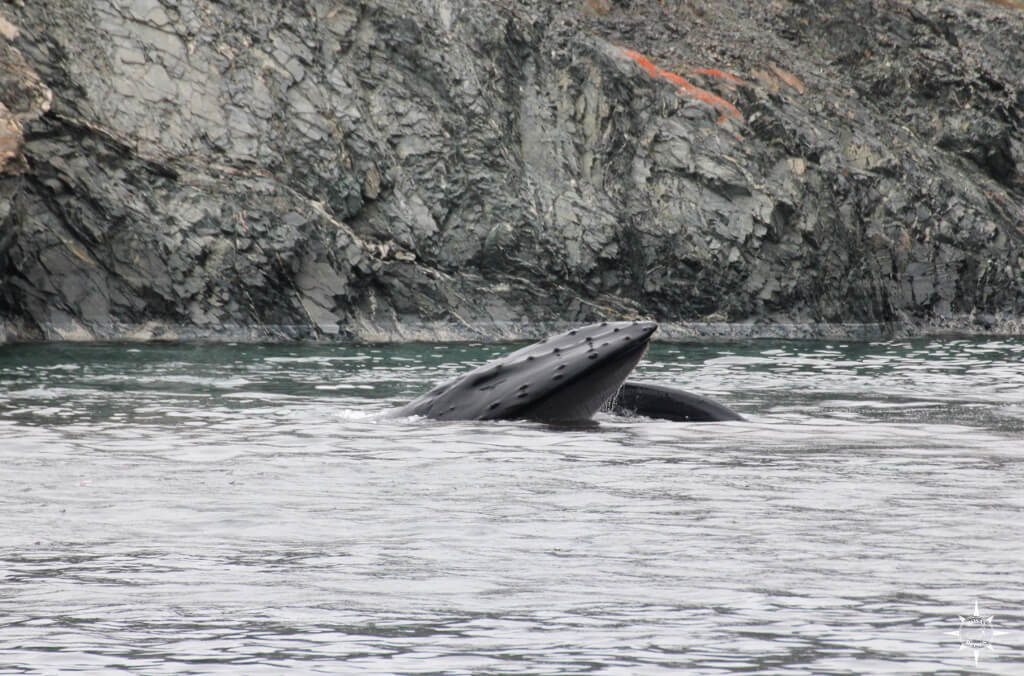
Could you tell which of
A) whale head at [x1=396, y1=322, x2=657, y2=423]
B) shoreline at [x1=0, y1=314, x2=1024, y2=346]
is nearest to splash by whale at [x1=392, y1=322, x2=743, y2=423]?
whale head at [x1=396, y1=322, x2=657, y2=423]

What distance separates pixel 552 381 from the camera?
1430cm

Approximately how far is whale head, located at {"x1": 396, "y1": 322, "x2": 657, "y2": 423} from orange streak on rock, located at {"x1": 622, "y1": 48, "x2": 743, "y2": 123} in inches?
1198

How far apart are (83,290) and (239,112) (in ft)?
22.9

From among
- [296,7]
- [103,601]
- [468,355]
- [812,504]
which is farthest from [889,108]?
[103,601]

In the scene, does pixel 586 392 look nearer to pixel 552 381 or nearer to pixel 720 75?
pixel 552 381

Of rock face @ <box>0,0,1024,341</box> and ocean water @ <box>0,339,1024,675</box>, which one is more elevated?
rock face @ <box>0,0,1024,341</box>

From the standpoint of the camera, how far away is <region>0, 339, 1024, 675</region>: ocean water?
5.49m

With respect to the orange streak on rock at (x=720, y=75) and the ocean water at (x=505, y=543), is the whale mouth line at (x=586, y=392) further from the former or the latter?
the orange streak on rock at (x=720, y=75)

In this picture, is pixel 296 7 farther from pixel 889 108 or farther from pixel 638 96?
pixel 889 108

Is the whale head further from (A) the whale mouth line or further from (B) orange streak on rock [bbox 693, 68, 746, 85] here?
(B) orange streak on rock [bbox 693, 68, 746, 85]
